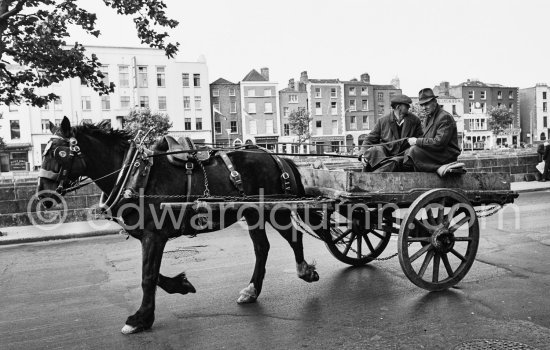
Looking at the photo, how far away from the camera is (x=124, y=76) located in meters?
53.2

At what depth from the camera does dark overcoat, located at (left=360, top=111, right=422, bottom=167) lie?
631 cm

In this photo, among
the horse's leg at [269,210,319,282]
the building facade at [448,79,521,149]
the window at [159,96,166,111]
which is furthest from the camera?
the building facade at [448,79,521,149]

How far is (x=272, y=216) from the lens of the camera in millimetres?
5641

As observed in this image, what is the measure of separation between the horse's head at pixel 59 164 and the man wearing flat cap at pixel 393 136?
3.64 meters

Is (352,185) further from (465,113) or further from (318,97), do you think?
(465,113)

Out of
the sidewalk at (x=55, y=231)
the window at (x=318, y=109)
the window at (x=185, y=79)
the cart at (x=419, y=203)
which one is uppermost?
the window at (x=185, y=79)

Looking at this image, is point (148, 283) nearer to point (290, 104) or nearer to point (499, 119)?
point (290, 104)

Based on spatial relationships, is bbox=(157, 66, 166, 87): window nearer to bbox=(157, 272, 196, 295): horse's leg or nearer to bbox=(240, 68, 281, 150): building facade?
bbox=(240, 68, 281, 150): building facade

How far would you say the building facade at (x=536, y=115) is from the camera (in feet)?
263

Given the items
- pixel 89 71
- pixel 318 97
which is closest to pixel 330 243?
pixel 89 71

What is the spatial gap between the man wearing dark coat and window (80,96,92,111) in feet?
166

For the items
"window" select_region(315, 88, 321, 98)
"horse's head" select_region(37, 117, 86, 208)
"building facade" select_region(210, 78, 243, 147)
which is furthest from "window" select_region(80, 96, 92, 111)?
"horse's head" select_region(37, 117, 86, 208)

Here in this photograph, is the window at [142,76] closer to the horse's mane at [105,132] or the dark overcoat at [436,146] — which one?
the horse's mane at [105,132]

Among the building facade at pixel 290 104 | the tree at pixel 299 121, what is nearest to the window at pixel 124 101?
the building facade at pixel 290 104
